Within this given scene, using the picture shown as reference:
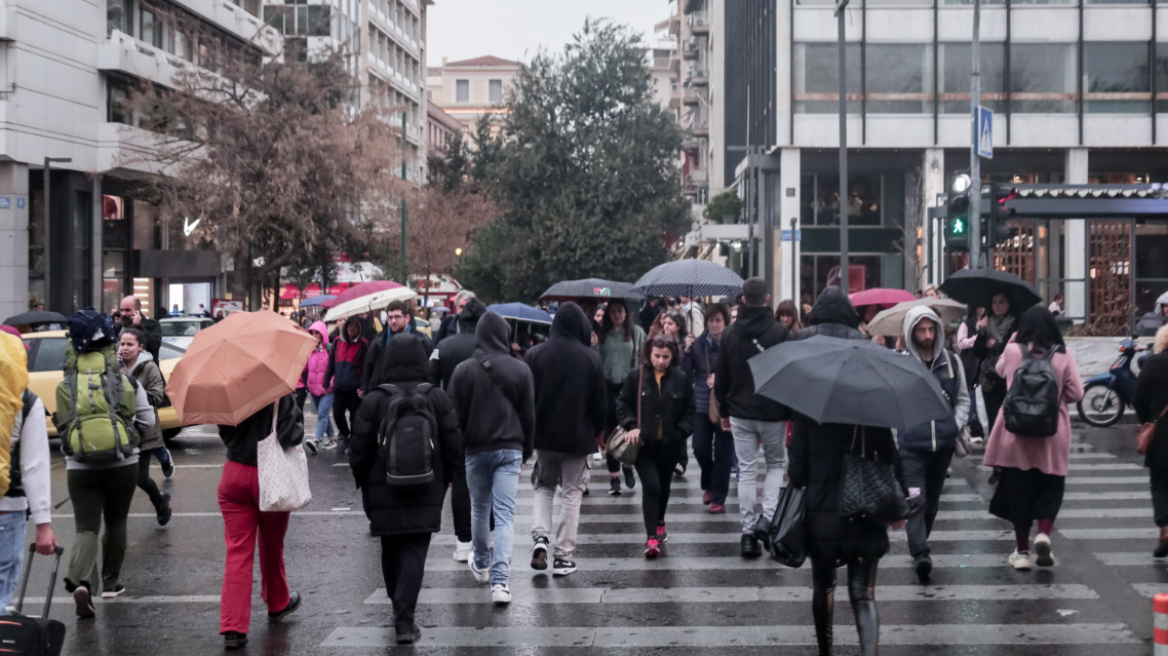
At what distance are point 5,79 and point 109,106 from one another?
4.60m

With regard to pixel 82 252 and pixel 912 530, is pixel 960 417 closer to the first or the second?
pixel 912 530

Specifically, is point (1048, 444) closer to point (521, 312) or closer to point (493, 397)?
point (493, 397)

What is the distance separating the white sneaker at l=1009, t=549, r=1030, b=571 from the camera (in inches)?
312

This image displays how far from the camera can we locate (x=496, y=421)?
734cm

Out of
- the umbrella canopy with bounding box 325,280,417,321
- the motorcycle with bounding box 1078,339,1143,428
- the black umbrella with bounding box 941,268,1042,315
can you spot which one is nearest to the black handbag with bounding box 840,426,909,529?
the black umbrella with bounding box 941,268,1042,315

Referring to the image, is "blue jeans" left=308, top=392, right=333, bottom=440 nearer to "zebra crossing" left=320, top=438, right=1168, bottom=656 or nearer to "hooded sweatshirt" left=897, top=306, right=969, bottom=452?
"zebra crossing" left=320, top=438, right=1168, bottom=656

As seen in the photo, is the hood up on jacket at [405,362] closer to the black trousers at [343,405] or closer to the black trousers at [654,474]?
the black trousers at [654,474]

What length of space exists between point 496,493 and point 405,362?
137 centimetres

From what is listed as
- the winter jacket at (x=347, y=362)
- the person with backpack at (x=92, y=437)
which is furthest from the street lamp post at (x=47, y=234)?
the person with backpack at (x=92, y=437)

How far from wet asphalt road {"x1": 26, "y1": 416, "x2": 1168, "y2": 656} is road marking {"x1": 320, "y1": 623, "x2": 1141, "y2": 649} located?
16 millimetres

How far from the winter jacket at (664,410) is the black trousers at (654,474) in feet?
0.23

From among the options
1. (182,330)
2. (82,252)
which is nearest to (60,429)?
(182,330)

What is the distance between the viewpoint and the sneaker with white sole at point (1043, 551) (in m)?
7.94

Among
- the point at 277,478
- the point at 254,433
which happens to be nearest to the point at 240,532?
the point at 277,478
